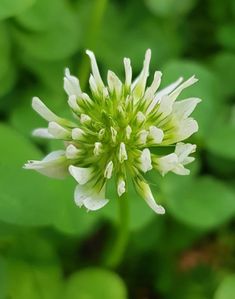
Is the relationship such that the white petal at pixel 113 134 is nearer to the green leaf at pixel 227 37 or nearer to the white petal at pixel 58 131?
the white petal at pixel 58 131

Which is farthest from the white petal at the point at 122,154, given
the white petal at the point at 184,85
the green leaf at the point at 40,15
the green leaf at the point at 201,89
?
the green leaf at the point at 40,15

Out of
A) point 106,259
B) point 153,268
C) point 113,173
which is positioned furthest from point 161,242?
point 113,173

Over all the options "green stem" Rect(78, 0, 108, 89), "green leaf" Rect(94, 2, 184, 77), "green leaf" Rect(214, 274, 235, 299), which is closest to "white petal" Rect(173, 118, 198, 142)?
"green leaf" Rect(214, 274, 235, 299)

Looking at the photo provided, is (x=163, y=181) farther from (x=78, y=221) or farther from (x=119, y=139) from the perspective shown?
(x=119, y=139)

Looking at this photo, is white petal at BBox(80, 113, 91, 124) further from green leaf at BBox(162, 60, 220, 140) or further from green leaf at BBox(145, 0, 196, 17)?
green leaf at BBox(145, 0, 196, 17)

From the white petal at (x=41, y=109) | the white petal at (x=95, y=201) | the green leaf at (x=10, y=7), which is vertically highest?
the green leaf at (x=10, y=7)
